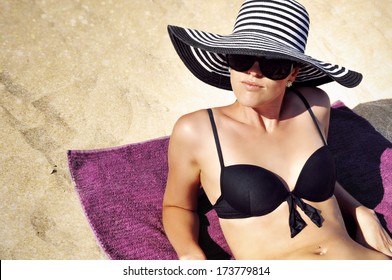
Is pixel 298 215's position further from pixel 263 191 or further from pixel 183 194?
pixel 183 194

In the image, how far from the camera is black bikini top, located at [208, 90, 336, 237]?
2.51 meters

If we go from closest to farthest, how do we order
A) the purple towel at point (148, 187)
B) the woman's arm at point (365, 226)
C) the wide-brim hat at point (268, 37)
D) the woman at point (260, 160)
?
the wide-brim hat at point (268, 37) < the woman at point (260, 160) < the woman's arm at point (365, 226) < the purple towel at point (148, 187)

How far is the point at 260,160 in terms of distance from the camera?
8.52 ft

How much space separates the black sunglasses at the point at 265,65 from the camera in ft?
7.59

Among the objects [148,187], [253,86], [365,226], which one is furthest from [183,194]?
[365,226]

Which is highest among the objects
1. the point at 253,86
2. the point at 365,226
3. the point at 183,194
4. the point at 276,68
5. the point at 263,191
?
the point at 276,68

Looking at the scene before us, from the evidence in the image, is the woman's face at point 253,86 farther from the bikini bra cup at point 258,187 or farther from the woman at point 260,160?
the bikini bra cup at point 258,187

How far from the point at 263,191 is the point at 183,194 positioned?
49 centimetres

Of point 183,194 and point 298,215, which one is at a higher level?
point 298,215

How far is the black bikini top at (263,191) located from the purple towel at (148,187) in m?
0.57

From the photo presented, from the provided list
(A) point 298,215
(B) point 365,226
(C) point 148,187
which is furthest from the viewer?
(C) point 148,187

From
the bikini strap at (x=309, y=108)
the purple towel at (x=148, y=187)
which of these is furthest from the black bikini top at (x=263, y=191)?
the purple towel at (x=148, y=187)

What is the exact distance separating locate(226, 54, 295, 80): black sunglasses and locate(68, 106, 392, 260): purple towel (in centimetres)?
113
